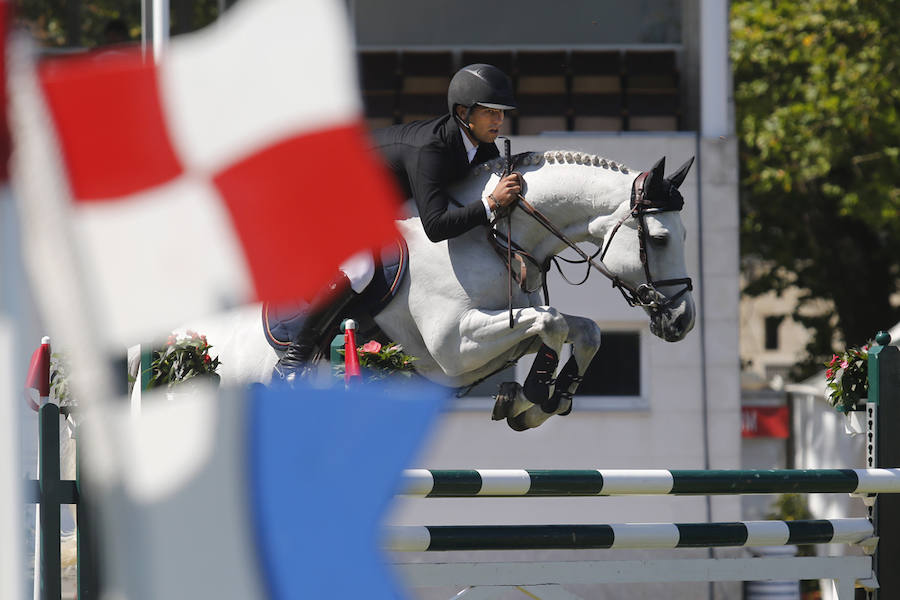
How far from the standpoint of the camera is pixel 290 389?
59.6 inches

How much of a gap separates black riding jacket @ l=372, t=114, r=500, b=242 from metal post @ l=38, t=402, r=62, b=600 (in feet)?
4.73

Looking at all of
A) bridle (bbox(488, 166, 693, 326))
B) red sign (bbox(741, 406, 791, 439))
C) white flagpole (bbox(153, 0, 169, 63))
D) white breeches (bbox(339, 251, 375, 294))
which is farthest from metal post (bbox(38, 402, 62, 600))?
red sign (bbox(741, 406, 791, 439))

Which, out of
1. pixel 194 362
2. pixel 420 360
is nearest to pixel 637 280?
pixel 420 360

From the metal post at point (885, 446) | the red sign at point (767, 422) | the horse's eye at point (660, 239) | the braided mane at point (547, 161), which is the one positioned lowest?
the red sign at point (767, 422)

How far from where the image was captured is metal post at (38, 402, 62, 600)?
3.63 meters

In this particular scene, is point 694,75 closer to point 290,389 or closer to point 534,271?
point 534,271

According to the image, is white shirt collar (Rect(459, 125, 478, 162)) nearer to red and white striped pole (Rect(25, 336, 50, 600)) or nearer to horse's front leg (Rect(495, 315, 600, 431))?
horse's front leg (Rect(495, 315, 600, 431))

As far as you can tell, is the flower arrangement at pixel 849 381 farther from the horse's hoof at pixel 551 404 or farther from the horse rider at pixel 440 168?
the horse rider at pixel 440 168

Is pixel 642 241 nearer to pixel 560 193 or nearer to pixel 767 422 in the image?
pixel 560 193

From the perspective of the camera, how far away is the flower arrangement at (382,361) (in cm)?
445

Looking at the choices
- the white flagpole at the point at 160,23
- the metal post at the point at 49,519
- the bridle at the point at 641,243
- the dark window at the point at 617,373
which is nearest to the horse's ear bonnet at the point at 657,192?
the bridle at the point at 641,243

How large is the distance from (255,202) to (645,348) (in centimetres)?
896

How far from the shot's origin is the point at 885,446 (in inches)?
173

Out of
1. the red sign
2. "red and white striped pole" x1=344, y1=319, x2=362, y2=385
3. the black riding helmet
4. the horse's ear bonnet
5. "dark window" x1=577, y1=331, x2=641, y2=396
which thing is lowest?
the red sign
